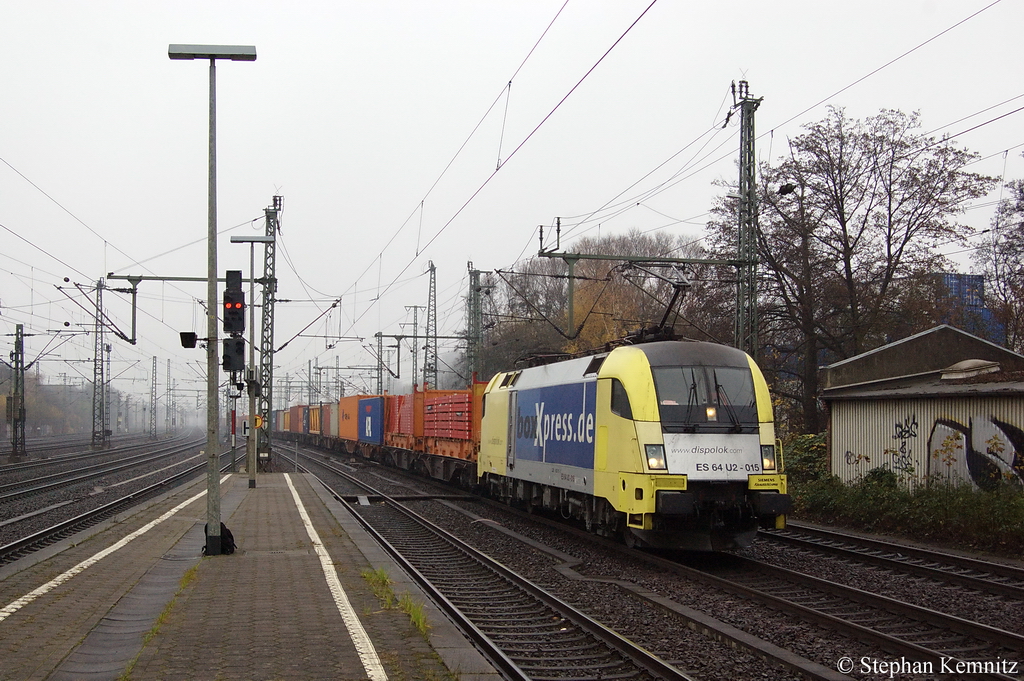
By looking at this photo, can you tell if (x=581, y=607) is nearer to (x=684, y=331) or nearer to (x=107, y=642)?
(x=107, y=642)

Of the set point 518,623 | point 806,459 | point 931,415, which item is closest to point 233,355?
point 518,623

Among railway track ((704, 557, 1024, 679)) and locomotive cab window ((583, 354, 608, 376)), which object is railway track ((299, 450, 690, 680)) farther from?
locomotive cab window ((583, 354, 608, 376))

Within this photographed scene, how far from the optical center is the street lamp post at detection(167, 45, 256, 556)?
12.8 metres

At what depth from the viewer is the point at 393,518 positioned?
1892 centimetres

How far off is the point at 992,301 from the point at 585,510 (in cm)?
2708

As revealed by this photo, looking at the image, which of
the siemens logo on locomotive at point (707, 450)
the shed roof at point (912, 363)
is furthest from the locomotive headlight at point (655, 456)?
the shed roof at point (912, 363)

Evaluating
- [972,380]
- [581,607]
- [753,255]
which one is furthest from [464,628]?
[753,255]

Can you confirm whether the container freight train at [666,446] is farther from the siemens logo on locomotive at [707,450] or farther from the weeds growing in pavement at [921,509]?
the weeds growing in pavement at [921,509]

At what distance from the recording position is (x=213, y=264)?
1316 centimetres

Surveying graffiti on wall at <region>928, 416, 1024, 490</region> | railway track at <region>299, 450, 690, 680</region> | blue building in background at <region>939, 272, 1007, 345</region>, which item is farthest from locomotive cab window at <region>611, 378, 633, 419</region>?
blue building in background at <region>939, 272, 1007, 345</region>

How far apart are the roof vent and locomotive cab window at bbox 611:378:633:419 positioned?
897 cm

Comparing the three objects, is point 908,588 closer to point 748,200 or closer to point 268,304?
point 748,200

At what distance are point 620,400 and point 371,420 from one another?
29.8 meters

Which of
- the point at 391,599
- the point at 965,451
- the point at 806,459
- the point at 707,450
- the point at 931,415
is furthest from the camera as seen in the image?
the point at 806,459
